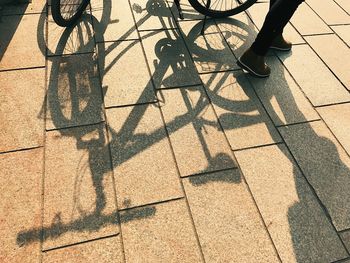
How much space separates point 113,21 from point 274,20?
2160 millimetres

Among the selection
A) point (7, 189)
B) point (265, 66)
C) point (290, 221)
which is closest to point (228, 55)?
point (265, 66)

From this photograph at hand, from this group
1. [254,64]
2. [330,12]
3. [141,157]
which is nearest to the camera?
[141,157]

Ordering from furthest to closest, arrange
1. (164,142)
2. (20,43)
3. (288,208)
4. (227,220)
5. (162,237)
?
(20,43) → (164,142) → (288,208) → (227,220) → (162,237)

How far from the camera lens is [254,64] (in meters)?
3.64

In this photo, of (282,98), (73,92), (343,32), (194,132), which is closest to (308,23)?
(343,32)

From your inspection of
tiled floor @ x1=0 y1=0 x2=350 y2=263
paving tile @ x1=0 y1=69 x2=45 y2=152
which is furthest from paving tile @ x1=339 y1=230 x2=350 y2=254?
paving tile @ x1=0 y1=69 x2=45 y2=152

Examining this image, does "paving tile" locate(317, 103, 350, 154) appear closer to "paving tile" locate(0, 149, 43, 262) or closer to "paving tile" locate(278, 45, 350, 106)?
"paving tile" locate(278, 45, 350, 106)

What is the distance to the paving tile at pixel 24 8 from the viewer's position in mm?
4116

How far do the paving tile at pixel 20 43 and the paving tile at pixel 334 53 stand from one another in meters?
3.74

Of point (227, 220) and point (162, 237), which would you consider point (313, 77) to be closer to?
point (227, 220)

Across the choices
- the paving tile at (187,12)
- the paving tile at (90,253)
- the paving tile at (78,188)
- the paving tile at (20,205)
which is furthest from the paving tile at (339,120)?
the paving tile at (20,205)

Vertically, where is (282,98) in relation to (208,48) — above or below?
below

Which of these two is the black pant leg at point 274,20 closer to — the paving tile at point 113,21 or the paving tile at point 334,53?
the paving tile at point 334,53

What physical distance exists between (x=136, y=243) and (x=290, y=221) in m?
1.38
